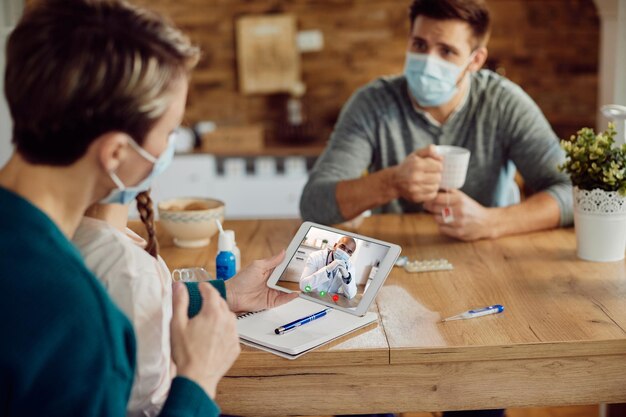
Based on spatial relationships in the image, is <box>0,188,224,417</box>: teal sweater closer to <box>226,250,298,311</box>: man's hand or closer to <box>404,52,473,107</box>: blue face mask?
<box>226,250,298,311</box>: man's hand

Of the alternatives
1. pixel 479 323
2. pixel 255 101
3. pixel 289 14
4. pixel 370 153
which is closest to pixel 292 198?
pixel 255 101

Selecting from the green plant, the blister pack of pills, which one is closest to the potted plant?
the green plant

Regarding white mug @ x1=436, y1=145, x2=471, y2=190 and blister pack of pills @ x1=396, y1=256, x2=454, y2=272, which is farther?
white mug @ x1=436, y1=145, x2=471, y2=190

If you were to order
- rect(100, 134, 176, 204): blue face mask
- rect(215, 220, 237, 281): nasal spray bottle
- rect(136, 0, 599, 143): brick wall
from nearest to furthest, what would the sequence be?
1. rect(100, 134, 176, 204): blue face mask
2. rect(215, 220, 237, 281): nasal spray bottle
3. rect(136, 0, 599, 143): brick wall

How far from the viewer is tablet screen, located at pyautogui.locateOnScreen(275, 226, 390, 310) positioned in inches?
59.0

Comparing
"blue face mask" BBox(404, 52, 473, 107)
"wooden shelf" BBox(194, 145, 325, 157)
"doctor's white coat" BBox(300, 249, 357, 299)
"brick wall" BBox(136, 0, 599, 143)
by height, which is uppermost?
"blue face mask" BBox(404, 52, 473, 107)

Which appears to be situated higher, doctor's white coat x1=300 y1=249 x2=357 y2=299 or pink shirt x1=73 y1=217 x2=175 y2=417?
pink shirt x1=73 y1=217 x2=175 y2=417

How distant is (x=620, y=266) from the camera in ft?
5.92

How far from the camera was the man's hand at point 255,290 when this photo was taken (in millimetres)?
1533

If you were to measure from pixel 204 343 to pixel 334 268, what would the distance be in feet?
1.41

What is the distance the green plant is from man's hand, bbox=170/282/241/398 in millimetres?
1013

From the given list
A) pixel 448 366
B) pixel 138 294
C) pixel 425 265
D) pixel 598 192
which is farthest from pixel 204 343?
pixel 598 192

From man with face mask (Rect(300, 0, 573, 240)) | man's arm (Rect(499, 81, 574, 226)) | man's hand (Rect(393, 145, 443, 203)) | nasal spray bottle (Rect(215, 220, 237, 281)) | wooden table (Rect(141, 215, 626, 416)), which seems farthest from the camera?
man's arm (Rect(499, 81, 574, 226))

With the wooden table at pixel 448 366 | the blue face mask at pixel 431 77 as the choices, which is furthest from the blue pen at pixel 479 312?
the blue face mask at pixel 431 77
